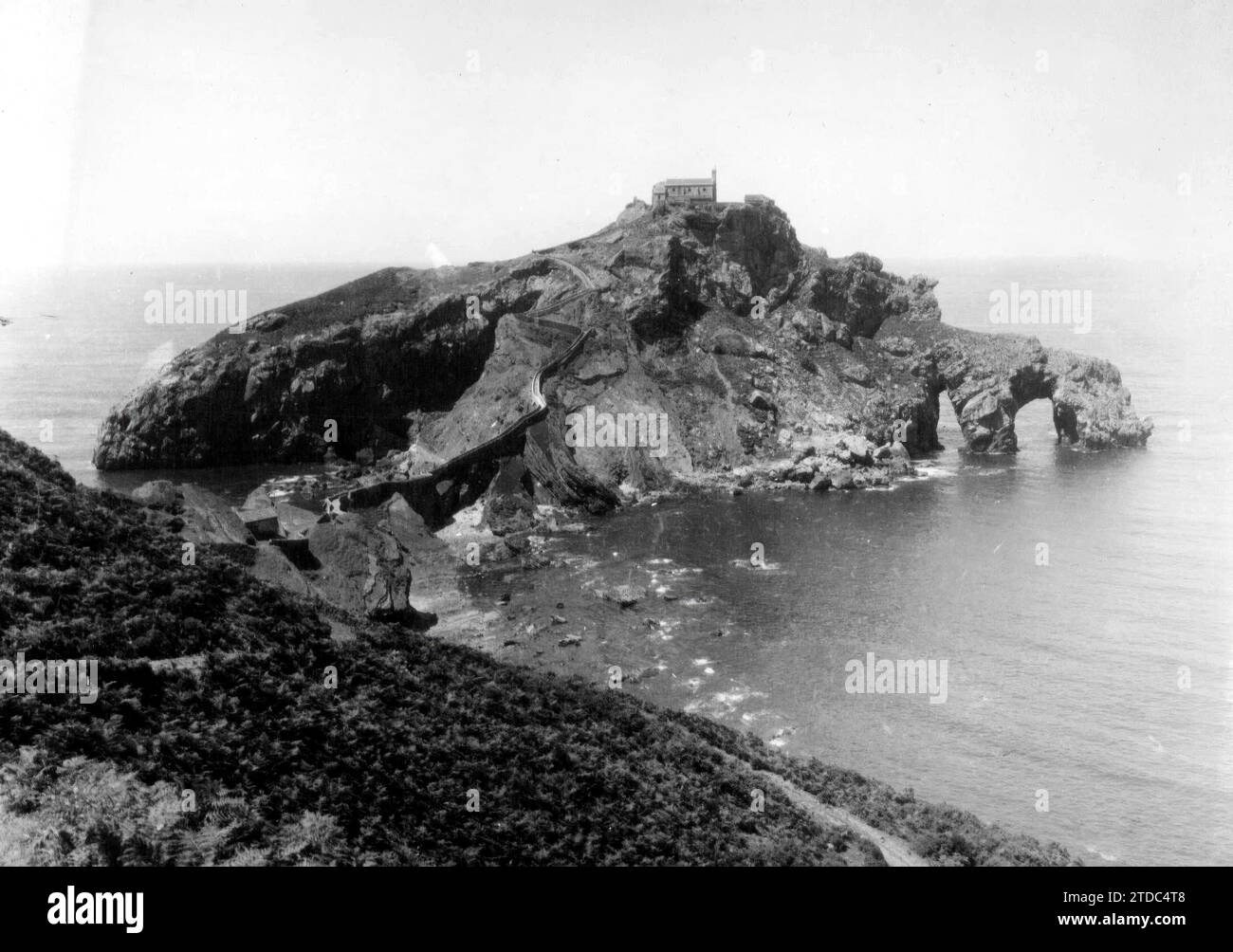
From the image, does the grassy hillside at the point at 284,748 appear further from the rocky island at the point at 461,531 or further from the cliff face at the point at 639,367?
the cliff face at the point at 639,367

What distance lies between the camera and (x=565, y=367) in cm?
7631

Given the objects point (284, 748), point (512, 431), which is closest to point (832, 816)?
point (284, 748)

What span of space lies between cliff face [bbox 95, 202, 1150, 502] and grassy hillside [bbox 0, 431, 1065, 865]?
47294 mm

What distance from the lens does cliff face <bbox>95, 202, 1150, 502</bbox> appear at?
244 ft

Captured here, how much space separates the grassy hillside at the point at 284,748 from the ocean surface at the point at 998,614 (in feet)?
29.1

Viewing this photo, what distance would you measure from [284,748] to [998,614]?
37700 mm

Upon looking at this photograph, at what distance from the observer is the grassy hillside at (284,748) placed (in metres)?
12.1

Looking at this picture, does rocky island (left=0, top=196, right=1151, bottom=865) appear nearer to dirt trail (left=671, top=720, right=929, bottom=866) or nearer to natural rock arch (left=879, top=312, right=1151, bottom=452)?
dirt trail (left=671, top=720, right=929, bottom=866)

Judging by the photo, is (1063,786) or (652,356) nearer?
(1063,786)

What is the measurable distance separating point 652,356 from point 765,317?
14558 millimetres

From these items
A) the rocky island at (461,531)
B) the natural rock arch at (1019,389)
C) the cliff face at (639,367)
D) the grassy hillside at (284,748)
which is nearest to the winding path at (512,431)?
the rocky island at (461,531)
